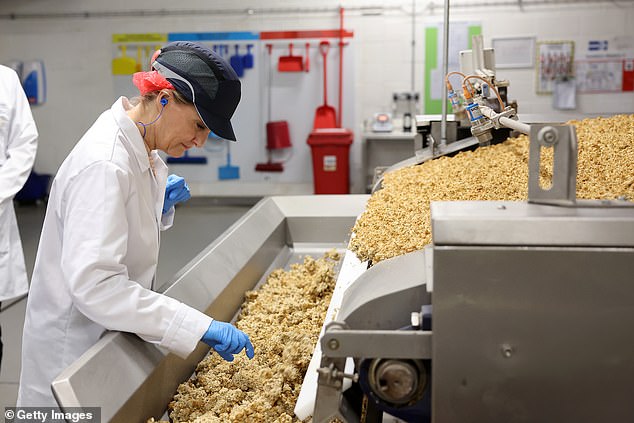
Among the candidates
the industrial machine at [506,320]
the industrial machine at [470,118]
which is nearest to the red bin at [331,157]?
the industrial machine at [470,118]

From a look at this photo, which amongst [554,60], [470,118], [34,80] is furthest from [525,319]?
[34,80]

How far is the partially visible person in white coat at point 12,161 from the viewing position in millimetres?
2621

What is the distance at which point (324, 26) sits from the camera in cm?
651

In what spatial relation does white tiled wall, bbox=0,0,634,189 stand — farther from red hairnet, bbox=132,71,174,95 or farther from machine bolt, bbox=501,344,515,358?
machine bolt, bbox=501,344,515,358

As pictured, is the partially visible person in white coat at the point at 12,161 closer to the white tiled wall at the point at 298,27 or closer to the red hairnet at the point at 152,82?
the red hairnet at the point at 152,82

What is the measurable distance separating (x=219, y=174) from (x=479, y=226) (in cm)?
612

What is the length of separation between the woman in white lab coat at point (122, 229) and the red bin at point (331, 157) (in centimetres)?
459

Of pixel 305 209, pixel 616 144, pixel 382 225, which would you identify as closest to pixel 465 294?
pixel 382 225

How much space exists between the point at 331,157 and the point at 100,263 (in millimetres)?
5037

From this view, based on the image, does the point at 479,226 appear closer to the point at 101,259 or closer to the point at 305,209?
the point at 101,259

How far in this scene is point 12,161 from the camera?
2.62 m

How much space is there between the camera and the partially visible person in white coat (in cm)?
262

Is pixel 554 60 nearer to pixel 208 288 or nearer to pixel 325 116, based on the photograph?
pixel 325 116

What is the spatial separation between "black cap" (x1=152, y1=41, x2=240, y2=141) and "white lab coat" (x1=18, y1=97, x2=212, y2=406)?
0.15 m
